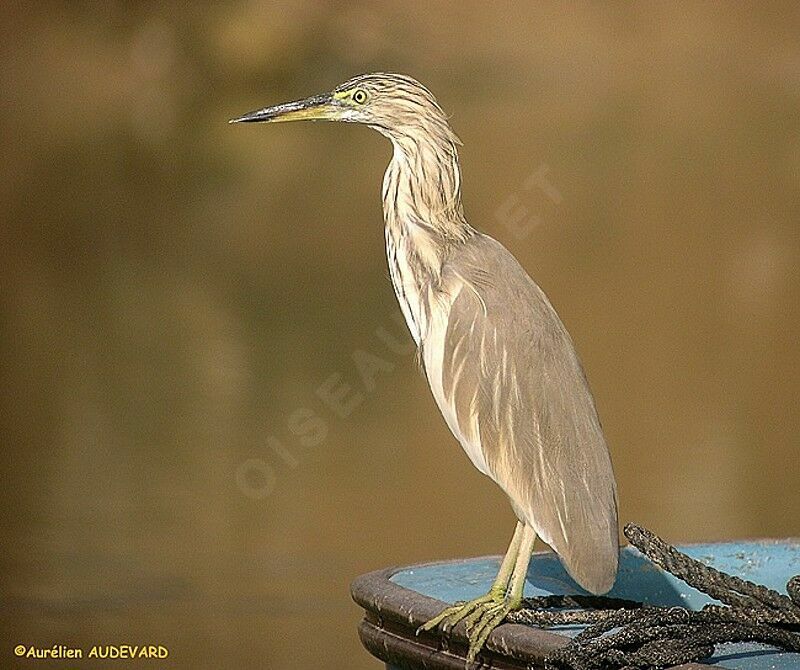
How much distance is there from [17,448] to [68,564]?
298 mm

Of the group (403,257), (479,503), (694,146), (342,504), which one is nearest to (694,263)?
(694,146)

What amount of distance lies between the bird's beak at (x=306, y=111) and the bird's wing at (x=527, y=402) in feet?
0.73

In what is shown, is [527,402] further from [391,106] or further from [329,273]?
[329,273]

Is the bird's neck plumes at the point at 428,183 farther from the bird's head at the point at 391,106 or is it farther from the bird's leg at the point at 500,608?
the bird's leg at the point at 500,608

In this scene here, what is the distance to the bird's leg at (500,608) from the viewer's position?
122 centimetres

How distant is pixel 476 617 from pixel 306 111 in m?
0.58

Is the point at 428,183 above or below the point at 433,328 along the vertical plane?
above

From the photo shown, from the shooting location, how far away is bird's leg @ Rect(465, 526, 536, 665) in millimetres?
1219

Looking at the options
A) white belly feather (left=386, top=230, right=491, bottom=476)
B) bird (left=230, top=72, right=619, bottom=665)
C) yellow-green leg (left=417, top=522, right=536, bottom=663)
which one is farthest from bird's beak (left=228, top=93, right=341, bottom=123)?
yellow-green leg (left=417, top=522, right=536, bottom=663)

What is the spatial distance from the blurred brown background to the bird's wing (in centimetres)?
167

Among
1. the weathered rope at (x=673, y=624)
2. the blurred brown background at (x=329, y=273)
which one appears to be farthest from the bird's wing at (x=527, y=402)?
the blurred brown background at (x=329, y=273)

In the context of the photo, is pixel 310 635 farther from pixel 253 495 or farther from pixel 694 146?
pixel 694 146

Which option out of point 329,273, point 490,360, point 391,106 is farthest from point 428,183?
point 329,273

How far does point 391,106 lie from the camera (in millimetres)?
1472
